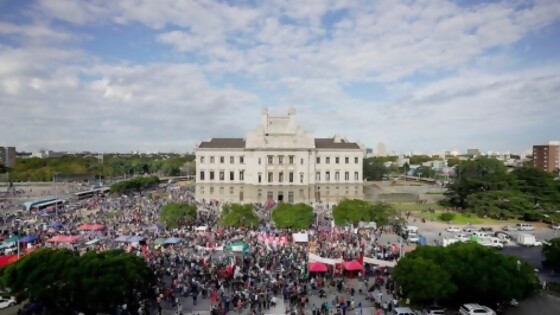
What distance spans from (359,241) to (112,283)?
2658cm

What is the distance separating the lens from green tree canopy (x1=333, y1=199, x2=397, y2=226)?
169ft

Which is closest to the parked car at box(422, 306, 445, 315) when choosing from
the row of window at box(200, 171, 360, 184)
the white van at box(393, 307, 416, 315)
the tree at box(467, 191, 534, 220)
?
the white van at box(393, 307, 416, 315)

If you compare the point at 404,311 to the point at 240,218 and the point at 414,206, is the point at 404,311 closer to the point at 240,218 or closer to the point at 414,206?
the point at 240,218

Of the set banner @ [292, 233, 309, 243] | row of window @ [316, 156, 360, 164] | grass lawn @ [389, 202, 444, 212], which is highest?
row of window @ [316, 156, 360, 164]

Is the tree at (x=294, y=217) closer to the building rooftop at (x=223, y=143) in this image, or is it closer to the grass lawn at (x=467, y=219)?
the grass lawn at (x=467, y=219)

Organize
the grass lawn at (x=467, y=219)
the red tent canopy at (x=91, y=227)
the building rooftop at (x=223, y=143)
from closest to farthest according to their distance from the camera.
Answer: the red tent canopy at (x=91, y=227) < the grass lawn at (x=467, y=219) < the building rooftop at (x=223, y=143)

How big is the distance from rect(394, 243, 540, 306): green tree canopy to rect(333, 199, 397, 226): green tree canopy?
77.4 feet

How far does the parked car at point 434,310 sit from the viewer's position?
25.9 m

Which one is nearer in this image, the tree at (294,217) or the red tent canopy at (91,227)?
the red tent canopy at (91,227)

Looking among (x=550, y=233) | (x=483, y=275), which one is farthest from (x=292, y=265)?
(x=550, y=233)

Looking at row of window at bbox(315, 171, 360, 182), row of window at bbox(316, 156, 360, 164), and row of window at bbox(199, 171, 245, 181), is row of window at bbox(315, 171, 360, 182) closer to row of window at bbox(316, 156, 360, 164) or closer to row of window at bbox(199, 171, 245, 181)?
row of window at bbox(316, 156, 360, 164)

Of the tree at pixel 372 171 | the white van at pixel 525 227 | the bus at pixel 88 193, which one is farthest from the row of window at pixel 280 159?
the tree at pixel 372 171

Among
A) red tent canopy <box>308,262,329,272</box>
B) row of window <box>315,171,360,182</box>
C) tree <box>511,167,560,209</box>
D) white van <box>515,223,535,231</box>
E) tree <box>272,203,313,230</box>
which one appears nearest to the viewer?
red tent canopy <box>308,262,329,272</box>

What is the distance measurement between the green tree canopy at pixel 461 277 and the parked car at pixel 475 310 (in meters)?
0.68
